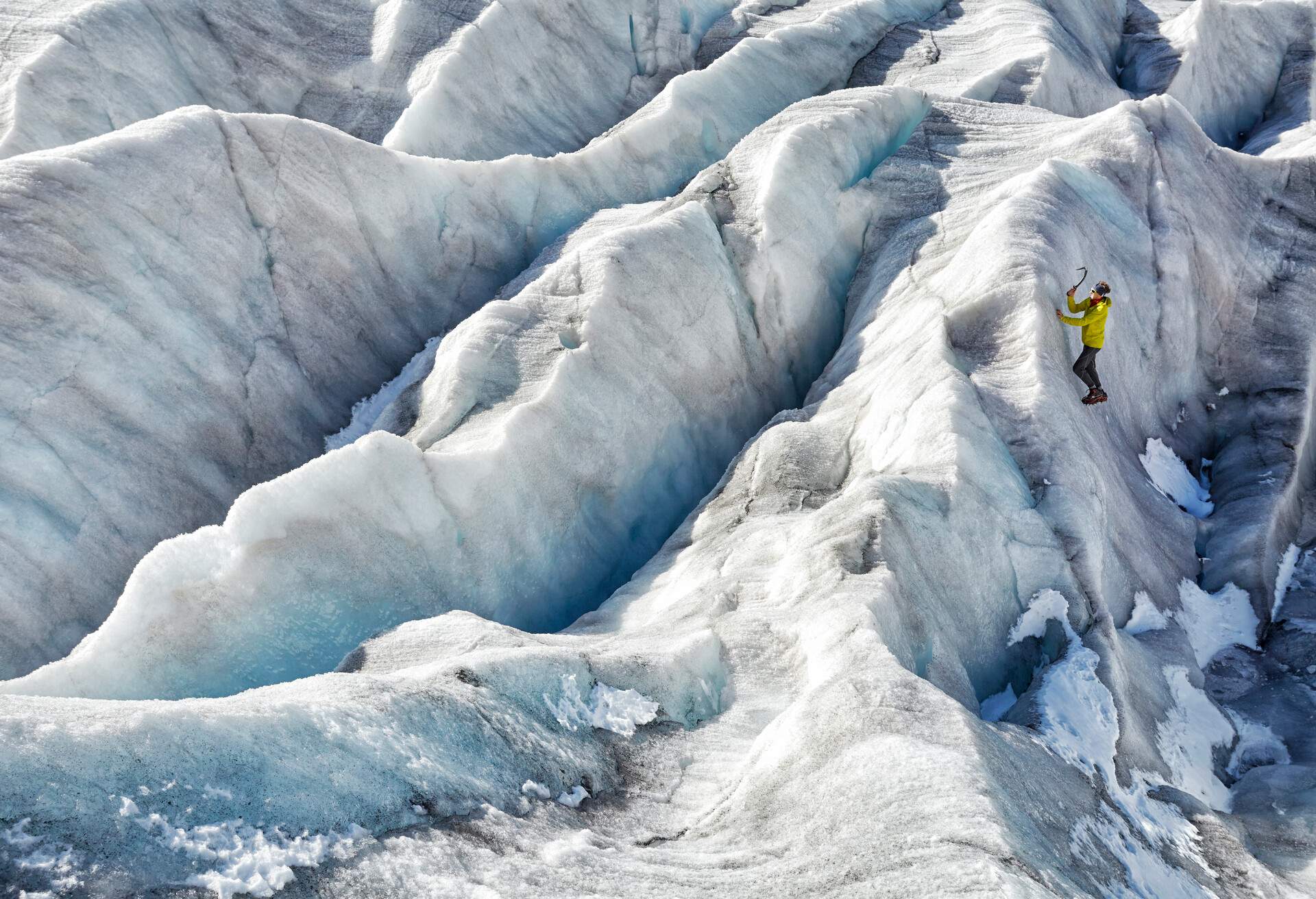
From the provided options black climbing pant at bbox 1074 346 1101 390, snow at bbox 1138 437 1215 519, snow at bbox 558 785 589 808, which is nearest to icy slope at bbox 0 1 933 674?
snow at bbox 558 785 589 808

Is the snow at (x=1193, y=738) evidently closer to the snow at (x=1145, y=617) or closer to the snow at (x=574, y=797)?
the snow at (x=1145, y=617)

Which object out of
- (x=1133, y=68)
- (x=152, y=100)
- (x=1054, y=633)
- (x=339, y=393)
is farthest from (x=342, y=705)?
(x=1133, y=68)

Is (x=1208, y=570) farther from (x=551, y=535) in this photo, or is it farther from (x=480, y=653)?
(x=480, y=653)

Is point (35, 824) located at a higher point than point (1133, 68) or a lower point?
higher

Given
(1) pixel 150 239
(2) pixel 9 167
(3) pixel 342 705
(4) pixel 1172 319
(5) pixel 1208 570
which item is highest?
(2) pixel 9 167

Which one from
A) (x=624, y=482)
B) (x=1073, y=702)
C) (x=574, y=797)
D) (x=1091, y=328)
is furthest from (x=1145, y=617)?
(x=574, y=797)

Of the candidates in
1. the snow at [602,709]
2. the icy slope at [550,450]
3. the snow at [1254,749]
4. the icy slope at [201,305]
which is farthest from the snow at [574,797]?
the snow at [1254,749]

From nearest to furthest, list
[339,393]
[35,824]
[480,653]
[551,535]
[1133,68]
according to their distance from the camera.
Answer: [35,824]
[480,653]
[551,535]
[339,393]
[1133,68]
